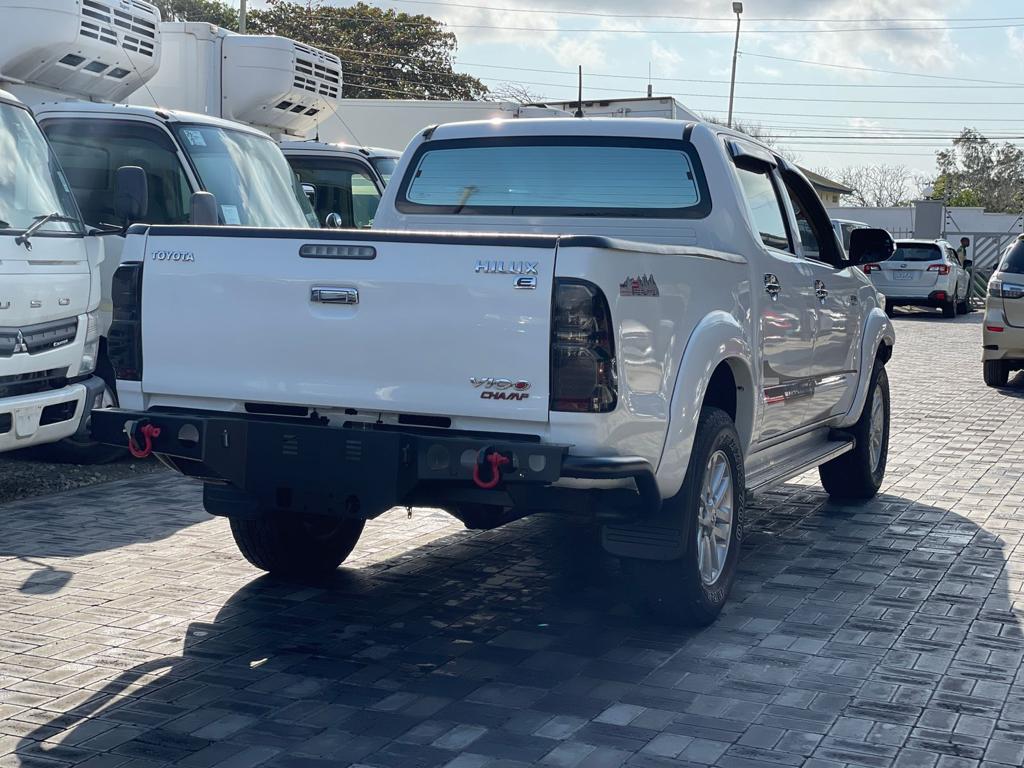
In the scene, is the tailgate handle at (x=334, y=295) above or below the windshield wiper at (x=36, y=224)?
below

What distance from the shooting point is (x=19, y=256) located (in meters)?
7.54

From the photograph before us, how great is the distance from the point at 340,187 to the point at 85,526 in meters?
7.87

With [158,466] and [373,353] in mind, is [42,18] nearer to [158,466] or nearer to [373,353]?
[158,466]

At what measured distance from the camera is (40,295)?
7617 millimetres

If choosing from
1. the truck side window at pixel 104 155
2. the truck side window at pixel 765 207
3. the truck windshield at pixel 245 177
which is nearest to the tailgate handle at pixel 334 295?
the truck side window at pixel 765 207

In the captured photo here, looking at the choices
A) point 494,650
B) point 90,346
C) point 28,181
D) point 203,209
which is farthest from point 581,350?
point 203,209

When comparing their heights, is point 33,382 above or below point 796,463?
above

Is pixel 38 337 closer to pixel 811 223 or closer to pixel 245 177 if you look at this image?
pixel 245 177

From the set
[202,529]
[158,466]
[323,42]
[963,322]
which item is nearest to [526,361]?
[202,529]

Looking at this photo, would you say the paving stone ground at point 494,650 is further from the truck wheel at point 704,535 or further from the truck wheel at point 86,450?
the truck wheel at point 86,450

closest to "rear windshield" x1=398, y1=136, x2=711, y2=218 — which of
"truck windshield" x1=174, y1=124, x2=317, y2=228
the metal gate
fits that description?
"truck windshield" x1=174, y1=124, x2=317, y2=228

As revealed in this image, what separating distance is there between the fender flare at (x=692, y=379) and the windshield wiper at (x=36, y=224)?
155 inches

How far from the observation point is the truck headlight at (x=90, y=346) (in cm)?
813

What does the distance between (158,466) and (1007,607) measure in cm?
601
